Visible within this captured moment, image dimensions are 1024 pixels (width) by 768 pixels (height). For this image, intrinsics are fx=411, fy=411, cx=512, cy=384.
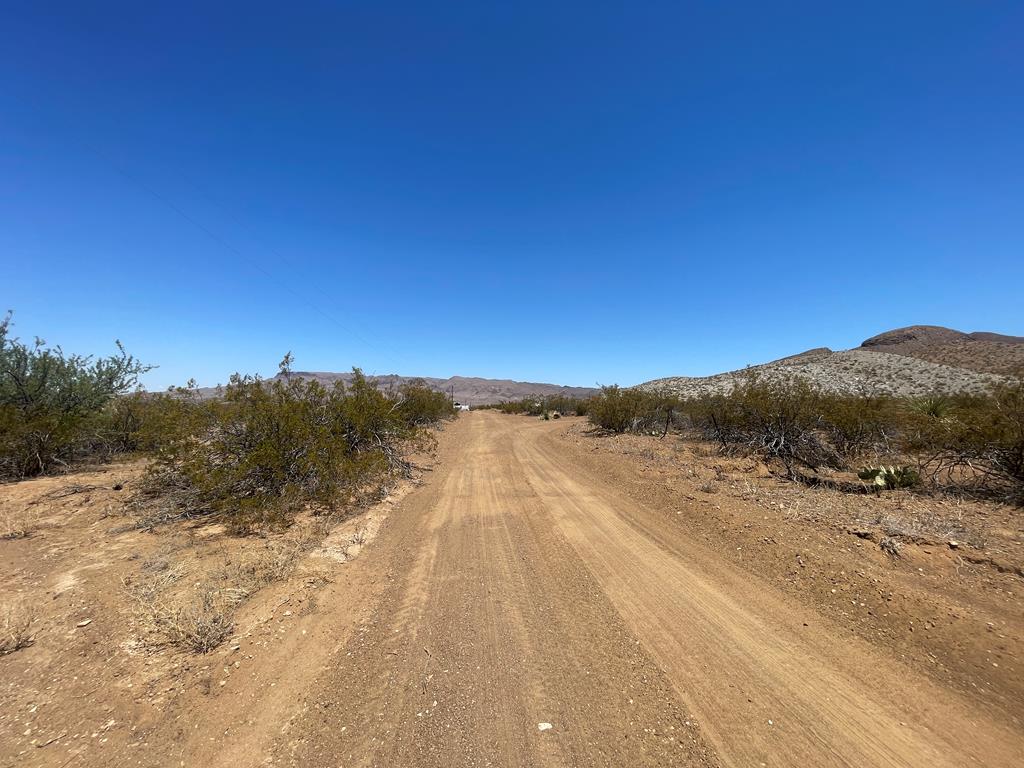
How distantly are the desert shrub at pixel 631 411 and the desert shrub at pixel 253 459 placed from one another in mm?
16879

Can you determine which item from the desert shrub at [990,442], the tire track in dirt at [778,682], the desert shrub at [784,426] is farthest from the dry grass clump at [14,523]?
the desert shrub at [990,442]

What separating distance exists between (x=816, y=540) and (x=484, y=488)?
7.06 meters

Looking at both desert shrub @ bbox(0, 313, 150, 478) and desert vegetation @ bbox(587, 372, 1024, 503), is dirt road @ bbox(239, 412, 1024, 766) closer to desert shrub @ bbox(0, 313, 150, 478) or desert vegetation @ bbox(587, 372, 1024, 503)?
desert vegetation @ bbox(587, 372, 1024, 503)

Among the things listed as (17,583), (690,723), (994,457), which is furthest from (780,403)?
(17,583)

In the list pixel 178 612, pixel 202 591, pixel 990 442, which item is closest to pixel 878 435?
pixel 990 442

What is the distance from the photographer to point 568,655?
374 cm

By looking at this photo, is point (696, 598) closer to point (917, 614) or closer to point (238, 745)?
point (917, 614)

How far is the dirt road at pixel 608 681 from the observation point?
2.72 meters

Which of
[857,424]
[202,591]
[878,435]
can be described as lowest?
[202,591]

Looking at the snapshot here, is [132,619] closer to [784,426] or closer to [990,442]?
[990,442]

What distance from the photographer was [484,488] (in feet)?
35.3

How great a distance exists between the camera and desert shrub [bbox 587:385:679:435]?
23.7 meters

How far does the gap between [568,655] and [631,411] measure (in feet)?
68.8

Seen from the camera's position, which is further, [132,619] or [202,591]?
[202,591]
